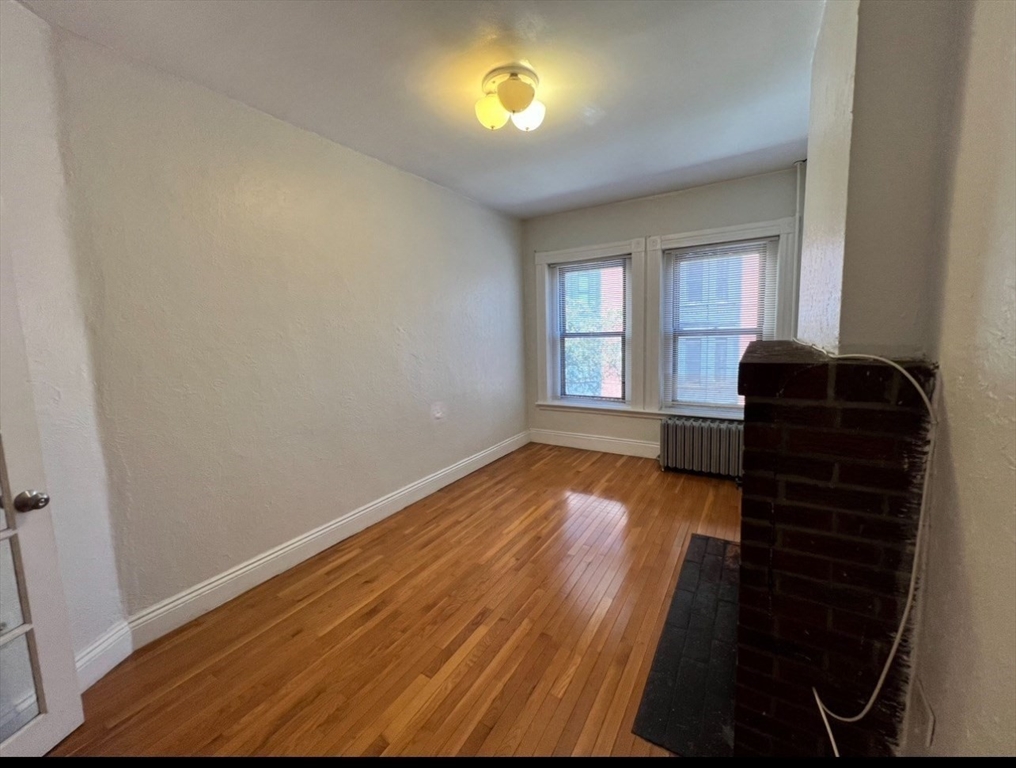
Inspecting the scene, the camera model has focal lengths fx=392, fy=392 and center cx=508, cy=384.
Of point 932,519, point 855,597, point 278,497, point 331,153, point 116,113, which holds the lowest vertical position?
point 278,497

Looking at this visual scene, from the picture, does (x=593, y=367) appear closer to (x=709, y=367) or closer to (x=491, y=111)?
(x=709, y=367)

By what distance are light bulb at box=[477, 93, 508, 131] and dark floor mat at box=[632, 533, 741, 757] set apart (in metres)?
2.52

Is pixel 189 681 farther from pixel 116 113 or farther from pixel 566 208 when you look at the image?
pixel 566 208

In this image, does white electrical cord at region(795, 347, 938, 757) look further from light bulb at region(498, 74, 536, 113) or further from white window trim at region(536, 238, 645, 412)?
white window trim at region(536, 238, 645, 412)

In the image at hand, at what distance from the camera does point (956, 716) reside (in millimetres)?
795

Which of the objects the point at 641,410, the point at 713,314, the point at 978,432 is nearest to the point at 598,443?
the point at 641,410

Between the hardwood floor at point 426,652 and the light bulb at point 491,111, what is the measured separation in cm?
239

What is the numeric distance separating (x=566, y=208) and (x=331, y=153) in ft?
7.77

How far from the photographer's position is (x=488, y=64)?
1.78 metres

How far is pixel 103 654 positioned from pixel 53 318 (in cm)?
135

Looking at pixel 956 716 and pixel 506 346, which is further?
pixel 506 346

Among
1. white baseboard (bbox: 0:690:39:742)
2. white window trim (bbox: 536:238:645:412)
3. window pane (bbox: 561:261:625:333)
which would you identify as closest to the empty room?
white baseboard (bbox: 0:690:39:742)

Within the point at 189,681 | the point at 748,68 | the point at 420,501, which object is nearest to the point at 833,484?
the point at 748,68

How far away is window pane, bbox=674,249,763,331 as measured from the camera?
11.4 ft
